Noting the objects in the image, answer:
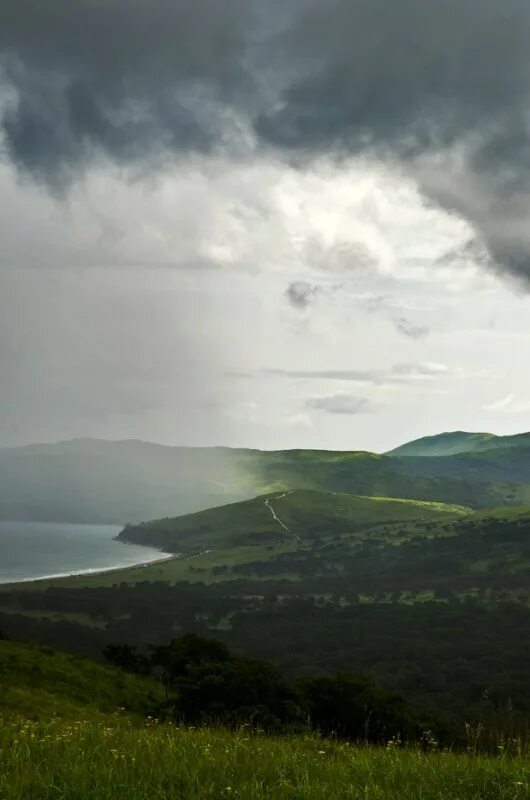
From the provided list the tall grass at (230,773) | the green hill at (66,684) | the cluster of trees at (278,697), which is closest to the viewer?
the tall grass at (230,773)

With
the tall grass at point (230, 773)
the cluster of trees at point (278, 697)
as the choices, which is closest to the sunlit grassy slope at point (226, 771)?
the tall grass at point (230, 773)

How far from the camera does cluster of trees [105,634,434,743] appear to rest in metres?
56.3

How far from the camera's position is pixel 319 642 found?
19150 cm

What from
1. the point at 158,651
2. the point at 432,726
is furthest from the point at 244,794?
the point at 158,651

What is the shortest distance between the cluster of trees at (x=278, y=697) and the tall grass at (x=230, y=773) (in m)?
41.0

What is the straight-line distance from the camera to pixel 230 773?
8.44 m

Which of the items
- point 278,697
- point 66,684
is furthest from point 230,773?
point 66,684

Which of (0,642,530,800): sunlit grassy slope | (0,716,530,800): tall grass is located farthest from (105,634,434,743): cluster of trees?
(0,716,530,800): tall grass

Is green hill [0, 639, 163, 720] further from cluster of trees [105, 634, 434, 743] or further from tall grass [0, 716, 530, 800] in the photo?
tall grass [0, 716, 530, 800]

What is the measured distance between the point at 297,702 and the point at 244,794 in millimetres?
57352

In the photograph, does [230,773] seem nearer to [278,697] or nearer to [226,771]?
[226,771]

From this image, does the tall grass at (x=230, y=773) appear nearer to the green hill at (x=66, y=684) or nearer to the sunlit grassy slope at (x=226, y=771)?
the sunlit grassy slope at (x=226, y=771)

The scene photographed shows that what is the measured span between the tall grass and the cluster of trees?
4104cm

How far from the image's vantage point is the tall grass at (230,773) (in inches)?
297
